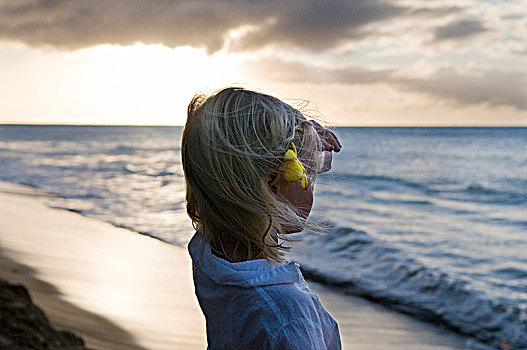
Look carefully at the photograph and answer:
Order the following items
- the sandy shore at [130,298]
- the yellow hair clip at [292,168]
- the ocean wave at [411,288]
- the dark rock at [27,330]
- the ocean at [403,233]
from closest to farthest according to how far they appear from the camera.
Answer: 1. the yellow hair clip at [292,168]
2. the dark rock at [27,330]
3. the sandy shore at [130,298]
4. the ocean wave at [411,288]
5. the ocean at [403,233]

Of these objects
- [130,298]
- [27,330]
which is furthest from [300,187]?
[130,298]

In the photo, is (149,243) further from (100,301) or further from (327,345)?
(327,345)

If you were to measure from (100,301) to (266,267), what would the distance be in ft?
13.0

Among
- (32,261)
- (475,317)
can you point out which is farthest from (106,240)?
(475,317)

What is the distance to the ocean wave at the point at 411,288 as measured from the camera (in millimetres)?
4883

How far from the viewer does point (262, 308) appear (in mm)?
1048

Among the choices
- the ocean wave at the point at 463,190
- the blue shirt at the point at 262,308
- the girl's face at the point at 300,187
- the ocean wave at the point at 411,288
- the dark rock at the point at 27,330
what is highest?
the girl's face at the point at 300,187

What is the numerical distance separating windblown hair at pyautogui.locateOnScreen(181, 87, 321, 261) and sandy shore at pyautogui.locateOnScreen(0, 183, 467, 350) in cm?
289

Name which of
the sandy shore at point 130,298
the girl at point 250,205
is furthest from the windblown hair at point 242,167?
the sandy shore at point 130,298

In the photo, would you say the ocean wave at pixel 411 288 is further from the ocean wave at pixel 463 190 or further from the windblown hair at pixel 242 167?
the ocean wave at pixel 463 190

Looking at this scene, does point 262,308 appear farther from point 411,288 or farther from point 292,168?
point 411,288

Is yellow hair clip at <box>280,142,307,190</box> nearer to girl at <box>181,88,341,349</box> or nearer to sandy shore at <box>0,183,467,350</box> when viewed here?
girl at <box>181,88,341,349</box>

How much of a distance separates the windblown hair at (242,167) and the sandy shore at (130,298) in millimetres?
2893

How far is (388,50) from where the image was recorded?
27406 millimetres
